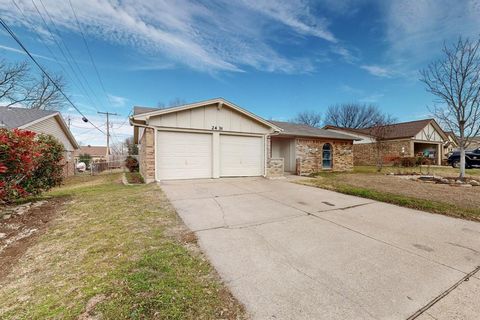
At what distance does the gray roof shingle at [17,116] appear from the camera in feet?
38.8

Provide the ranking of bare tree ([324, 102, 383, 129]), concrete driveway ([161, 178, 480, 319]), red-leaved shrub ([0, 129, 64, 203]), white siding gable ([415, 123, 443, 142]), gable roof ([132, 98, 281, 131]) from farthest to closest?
1. bare tree ([324, 102, 383, 129])
2. white siding gable ([415, 123, 443, 142])
3. gable roof ([132, 98, 281, 131])
4. red-leaved shrub ([0, 129, 64, 203])
5. concrete driveway ([161, 178, 480, 319])

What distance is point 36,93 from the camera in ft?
78.4

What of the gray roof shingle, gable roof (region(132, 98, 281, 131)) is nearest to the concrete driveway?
gable roof (region(132, 98, 281, 131))

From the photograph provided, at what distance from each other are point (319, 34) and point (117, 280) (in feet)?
47.5

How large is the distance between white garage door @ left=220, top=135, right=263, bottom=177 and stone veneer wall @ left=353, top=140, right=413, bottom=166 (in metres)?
16.1

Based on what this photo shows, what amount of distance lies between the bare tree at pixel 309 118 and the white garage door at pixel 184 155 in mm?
37575

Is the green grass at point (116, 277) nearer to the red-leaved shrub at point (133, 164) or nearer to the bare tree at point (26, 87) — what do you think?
the red-leaved shrub at point (133, 164)

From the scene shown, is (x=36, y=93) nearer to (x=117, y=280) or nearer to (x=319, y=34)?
(x=319, y=34)

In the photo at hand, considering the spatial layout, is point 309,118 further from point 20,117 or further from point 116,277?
point 116,277

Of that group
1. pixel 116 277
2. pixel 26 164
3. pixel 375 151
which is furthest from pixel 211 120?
pixel 375 151

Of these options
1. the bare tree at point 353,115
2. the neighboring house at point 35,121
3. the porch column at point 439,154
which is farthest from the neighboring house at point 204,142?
the bare tree at point 353,115

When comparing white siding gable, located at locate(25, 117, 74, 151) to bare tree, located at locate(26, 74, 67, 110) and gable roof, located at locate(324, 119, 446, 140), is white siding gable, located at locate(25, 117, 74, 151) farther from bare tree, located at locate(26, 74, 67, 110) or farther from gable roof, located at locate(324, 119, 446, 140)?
gable roof, located at locate(324, 119, 446, 140)

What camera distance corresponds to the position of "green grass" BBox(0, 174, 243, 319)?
6.30 feet

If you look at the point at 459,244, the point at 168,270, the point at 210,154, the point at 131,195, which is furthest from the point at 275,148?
the point at 168,270
